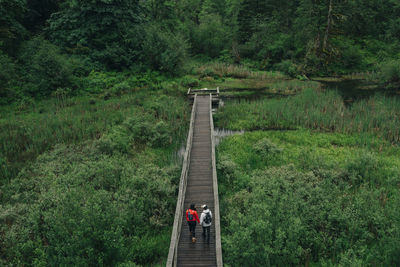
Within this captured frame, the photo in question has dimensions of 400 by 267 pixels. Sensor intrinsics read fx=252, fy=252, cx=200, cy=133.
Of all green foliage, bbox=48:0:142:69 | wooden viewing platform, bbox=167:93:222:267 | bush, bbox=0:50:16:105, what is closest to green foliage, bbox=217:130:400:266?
wooden viewing platform, bbox=167:93:222:267

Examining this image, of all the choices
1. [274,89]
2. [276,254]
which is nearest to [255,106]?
[274,89]

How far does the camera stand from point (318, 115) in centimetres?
2197

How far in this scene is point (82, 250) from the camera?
8820mm

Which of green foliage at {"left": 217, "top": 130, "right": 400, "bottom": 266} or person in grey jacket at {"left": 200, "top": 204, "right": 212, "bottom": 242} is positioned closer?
green foliage at {"left": 217, "top": 130, "right": 400, "bottom": 266}

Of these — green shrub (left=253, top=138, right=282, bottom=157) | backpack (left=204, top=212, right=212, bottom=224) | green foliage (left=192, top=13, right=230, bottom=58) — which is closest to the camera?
backpack (left=204, top=212, right=212, bottom=224)

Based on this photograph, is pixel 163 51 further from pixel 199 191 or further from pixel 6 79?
pixel 199 191

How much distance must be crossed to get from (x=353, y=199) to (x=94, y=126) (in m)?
18.6

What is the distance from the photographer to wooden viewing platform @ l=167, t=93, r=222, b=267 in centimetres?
937

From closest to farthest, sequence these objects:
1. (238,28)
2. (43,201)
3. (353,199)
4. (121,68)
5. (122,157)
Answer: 1. (43,201)
2. (353,199)
3. (122,157)
4. (121,68)
5. (238,28)

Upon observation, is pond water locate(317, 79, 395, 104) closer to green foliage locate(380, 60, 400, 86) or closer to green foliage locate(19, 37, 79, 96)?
green foliage locate(380, 60, 400, 86)

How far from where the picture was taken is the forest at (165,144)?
970 cm

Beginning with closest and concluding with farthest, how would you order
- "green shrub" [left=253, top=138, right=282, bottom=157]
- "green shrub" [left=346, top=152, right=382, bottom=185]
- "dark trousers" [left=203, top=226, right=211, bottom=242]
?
"dark trousers" [left=203, top=226, right=211, bottom=242], "green shrub" [left=346, top=152, right=382, bottom=185], "green shrub" [left=253, top=138, right=282, bottom=157]

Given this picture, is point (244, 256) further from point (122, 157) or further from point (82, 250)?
point (122, 157)

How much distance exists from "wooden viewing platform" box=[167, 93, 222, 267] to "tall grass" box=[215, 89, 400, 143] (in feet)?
15.4
